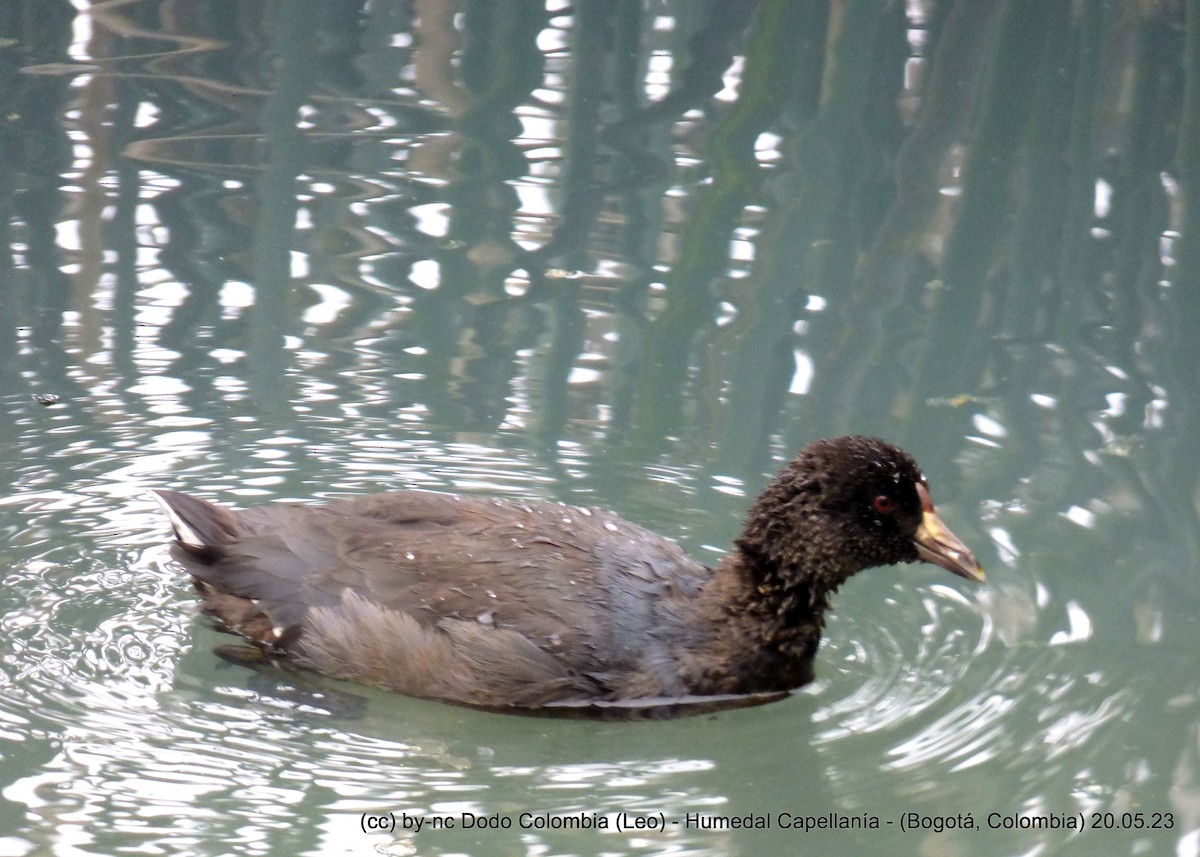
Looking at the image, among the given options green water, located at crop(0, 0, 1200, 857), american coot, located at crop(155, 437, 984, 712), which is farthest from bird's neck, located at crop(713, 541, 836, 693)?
green water, located at crop(0, 0, 1200, 857)

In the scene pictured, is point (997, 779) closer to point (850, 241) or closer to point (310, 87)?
point (850, 241)

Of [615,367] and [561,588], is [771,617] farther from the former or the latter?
[615,367]

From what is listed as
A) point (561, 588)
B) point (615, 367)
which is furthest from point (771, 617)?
point (615, 367)

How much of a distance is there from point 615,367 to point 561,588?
2.14 metres

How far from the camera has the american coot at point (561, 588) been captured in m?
5.11

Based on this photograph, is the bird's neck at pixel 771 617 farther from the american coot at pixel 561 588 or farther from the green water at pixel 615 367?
the green water at pixel 615 367

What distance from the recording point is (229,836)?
437 centimetres

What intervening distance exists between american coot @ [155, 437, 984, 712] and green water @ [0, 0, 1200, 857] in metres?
0.12

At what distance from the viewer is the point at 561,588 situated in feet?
16.9

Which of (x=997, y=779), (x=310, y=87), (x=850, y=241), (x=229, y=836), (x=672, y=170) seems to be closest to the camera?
(x=229, y=836)

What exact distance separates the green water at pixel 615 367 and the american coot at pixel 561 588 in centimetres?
12

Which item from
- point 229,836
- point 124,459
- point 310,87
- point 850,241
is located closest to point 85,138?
point 310,87

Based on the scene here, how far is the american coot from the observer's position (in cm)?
511

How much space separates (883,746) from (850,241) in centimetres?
387
